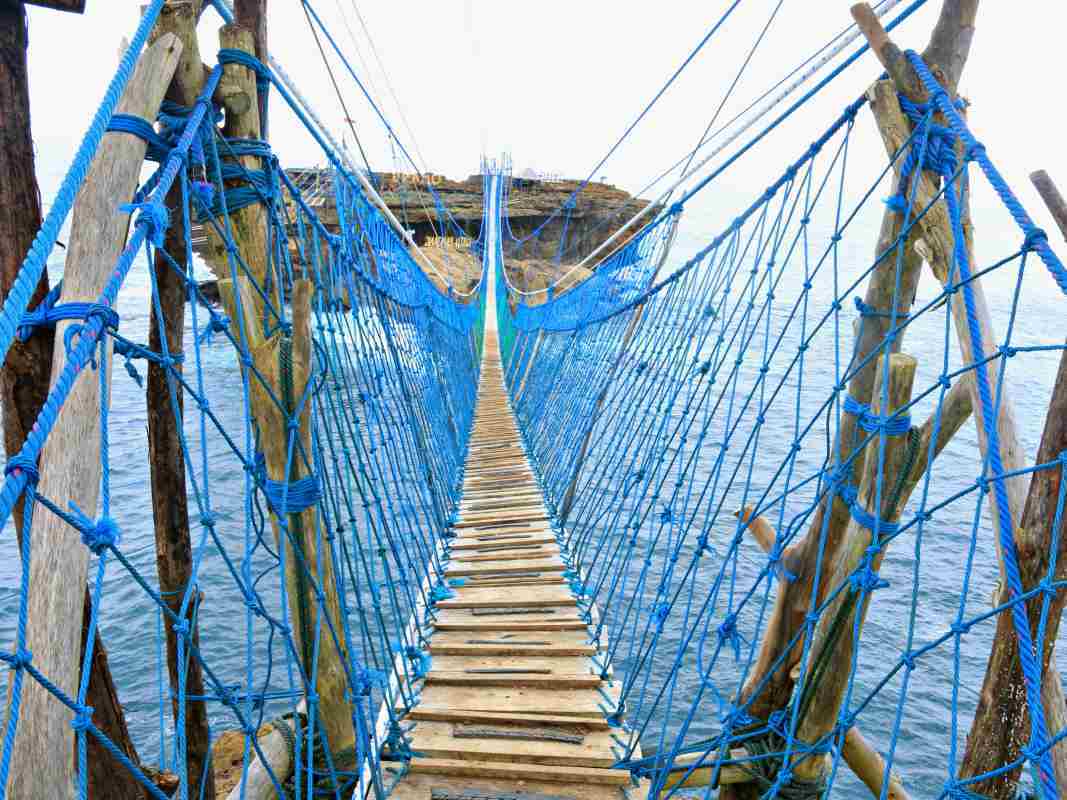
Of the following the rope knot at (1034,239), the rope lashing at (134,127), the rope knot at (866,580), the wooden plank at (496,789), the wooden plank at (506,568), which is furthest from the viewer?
the wooden plank at (506,568)

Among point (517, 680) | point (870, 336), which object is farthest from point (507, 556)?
point (870, 336)

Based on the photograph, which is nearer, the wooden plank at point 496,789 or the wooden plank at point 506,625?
the wooden plank at point 496,789

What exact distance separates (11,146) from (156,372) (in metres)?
1.05

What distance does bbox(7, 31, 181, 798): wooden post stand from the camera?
1.01 m

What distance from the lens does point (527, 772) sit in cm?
233

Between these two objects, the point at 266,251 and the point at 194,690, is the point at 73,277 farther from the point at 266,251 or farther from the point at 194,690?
the point at 194,690

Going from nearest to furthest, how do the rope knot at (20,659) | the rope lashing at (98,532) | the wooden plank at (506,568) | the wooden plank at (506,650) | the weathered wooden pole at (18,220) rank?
1. the rope knot at (20,659)
2. the rope lashing at (98,532)
3. the weathered wooden pole at (18,220)
4. the wooden plank at (506,650)
5. the wooden plank at (506,568)

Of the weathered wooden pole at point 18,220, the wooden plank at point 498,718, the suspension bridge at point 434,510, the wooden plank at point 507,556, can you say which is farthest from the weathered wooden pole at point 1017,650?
the wooden plank at point 507,556

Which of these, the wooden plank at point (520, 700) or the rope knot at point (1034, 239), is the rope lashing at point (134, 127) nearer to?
the rope knot at point (1034, 239)

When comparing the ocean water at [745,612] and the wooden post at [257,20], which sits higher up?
the wooden post at [257,20]

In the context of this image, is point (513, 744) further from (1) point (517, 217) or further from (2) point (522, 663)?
(1) point (517, 217)

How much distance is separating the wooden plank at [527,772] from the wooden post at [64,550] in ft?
4.80

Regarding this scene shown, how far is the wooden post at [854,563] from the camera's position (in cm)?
176

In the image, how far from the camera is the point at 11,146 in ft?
5.11
